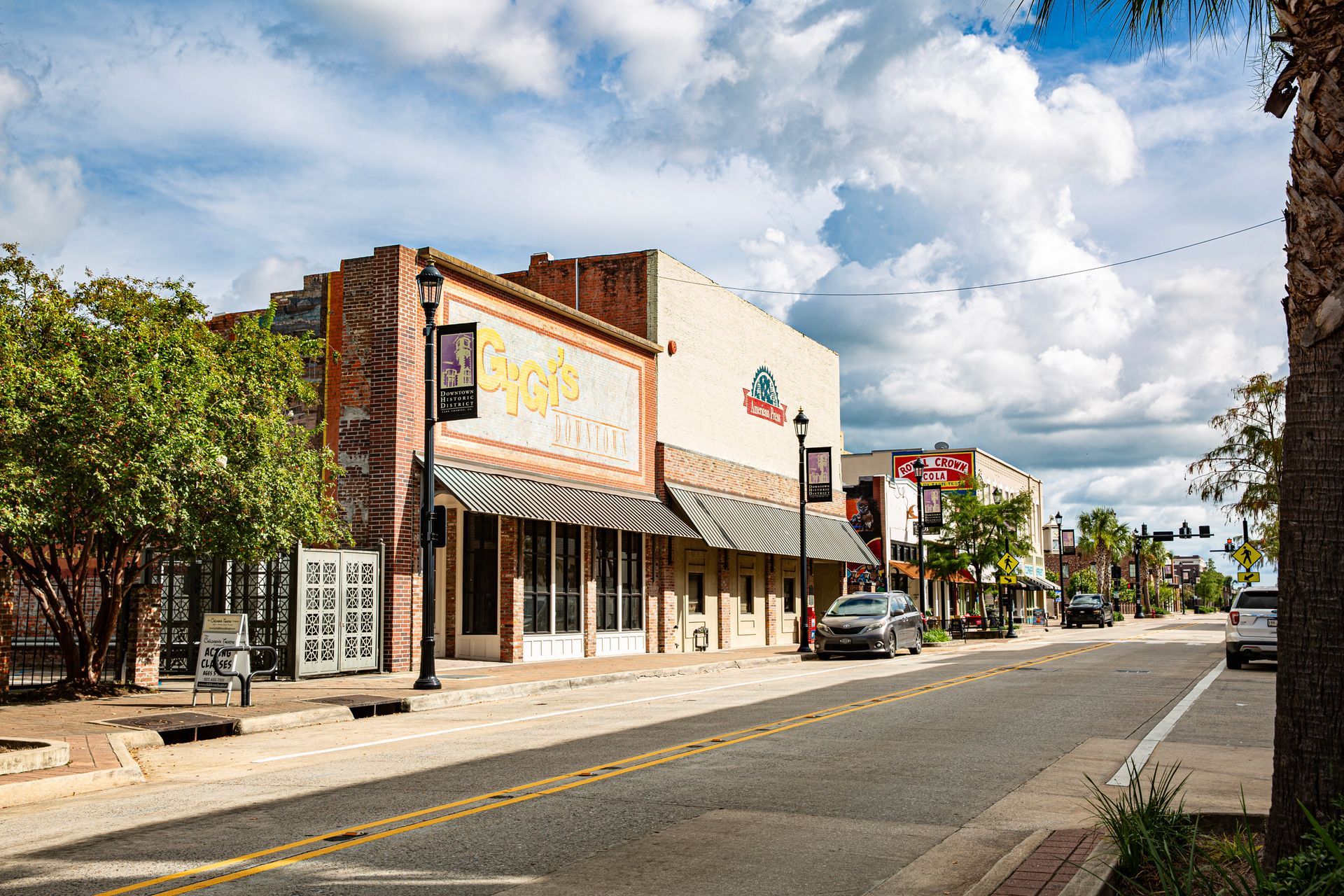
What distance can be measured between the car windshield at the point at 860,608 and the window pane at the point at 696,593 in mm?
4245

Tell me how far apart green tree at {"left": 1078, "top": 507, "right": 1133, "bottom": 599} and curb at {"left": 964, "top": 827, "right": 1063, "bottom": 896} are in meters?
94.4

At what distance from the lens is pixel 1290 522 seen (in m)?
5.05

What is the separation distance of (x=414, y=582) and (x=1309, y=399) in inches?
736

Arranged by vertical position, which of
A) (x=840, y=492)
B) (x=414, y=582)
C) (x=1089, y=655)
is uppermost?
(x=840, y=492)

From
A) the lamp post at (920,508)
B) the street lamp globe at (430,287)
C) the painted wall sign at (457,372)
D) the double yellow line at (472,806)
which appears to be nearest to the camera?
the double yellow line at (472,806)

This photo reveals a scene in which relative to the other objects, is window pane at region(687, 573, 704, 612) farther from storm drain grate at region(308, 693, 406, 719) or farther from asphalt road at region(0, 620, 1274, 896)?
storm drain grate at region(308, 693, 406, 719)

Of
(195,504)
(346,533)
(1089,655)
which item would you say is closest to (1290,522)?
(195,504)

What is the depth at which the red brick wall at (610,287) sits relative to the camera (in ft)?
104

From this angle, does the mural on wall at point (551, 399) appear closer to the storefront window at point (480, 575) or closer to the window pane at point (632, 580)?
the window pane at point (632, 580)

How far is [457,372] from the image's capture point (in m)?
21.5

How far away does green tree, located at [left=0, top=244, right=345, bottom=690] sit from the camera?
14805 millimetres

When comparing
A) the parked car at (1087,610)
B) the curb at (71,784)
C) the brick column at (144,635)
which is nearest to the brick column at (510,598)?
the brick column at (144,635)

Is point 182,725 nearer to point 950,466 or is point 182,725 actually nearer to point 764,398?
point 764,398

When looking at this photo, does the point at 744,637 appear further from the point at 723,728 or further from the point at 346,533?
the point at 723,728
